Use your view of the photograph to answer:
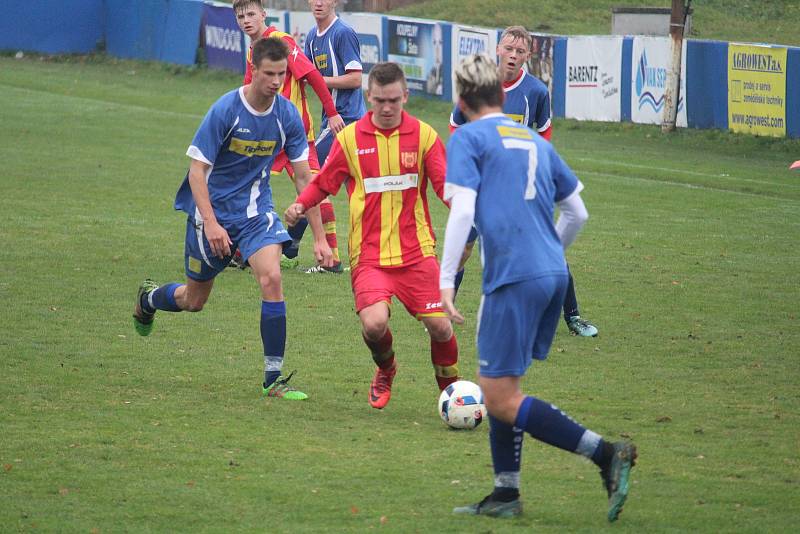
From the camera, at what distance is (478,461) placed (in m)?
6.46

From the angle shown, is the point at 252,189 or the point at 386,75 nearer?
the point at 386,75

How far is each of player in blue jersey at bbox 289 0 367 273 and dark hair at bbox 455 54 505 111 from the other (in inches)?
254

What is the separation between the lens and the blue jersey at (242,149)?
7.69 meters

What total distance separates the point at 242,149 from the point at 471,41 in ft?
67.3

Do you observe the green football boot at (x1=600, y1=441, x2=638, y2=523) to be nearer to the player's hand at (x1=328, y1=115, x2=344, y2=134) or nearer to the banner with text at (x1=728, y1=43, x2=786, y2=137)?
the player's hand at (x1=328, y1=115, x2=344, y2=134)

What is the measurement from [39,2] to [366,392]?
33.5 meters

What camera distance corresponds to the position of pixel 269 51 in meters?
7.36

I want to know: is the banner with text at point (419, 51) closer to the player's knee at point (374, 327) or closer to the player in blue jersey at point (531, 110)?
the player in blue jersey at point (531, 110)

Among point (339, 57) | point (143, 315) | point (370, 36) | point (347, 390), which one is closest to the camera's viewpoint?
point (347, 390)

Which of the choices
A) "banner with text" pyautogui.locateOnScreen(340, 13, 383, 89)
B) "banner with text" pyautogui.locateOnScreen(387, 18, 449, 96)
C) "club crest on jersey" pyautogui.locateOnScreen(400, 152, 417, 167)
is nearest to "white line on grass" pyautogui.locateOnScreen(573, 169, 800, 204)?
"banner with text" pyautogui.locateOnScreen(387, 18, 449, 96)

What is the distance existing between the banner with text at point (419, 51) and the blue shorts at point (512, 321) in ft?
77.6

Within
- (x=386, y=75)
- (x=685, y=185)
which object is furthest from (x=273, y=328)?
(x=685, y=185)

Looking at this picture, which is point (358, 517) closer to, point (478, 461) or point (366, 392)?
point (478, 461)

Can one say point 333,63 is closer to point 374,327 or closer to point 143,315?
point 143,315
